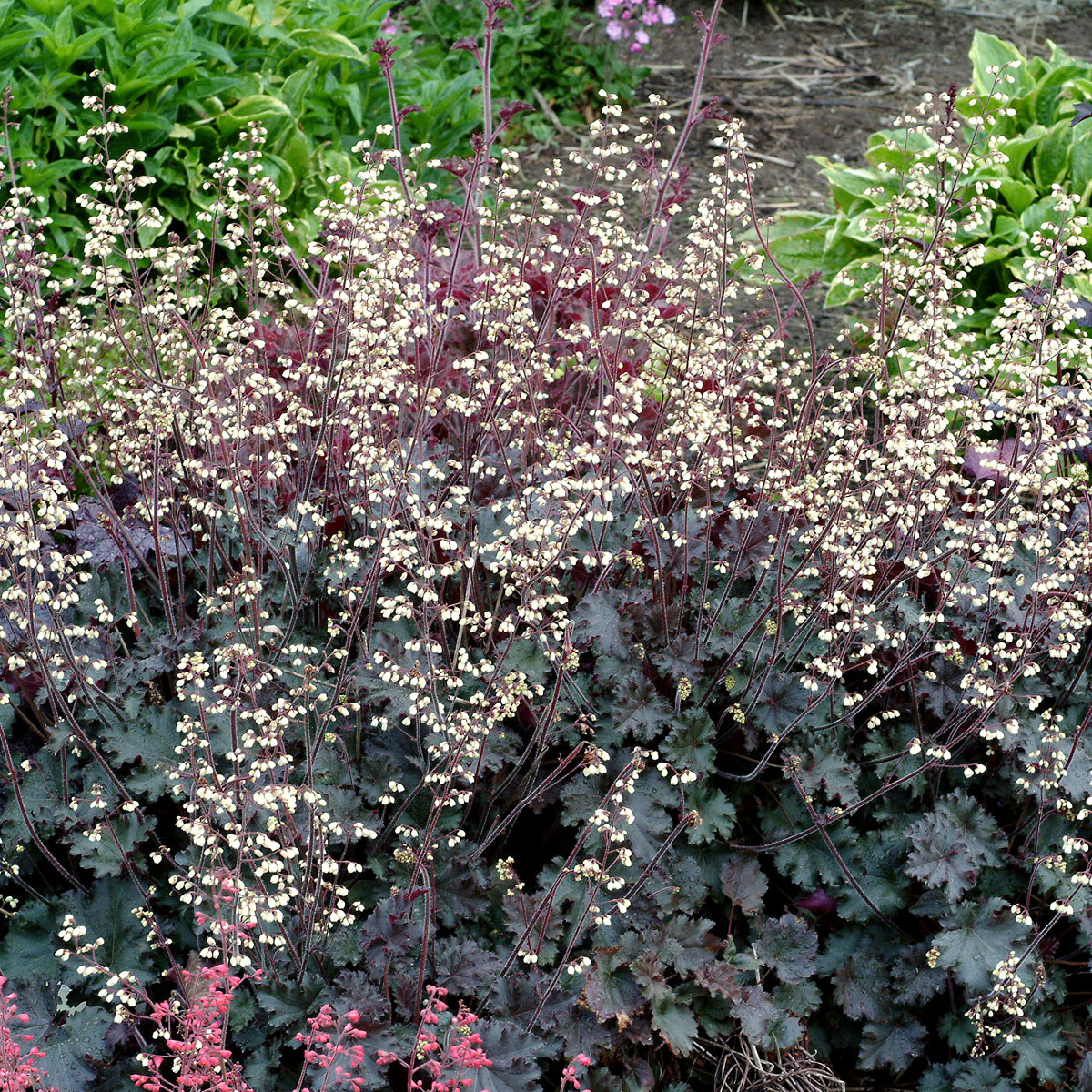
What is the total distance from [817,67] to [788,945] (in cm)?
599

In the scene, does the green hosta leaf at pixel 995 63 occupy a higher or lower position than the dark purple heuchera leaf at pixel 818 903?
higher

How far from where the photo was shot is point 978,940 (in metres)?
2.61

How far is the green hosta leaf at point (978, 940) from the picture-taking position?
8.39 feet

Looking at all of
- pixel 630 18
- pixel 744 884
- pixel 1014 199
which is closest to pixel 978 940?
pixel 744 884

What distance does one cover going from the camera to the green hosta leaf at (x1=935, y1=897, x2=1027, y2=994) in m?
2.56

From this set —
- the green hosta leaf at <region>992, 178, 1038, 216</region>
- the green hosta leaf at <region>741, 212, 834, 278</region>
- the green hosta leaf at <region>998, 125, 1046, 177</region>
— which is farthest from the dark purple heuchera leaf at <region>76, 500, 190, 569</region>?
the green hosta leaf at <region>998, 125, 1046, 177</region>

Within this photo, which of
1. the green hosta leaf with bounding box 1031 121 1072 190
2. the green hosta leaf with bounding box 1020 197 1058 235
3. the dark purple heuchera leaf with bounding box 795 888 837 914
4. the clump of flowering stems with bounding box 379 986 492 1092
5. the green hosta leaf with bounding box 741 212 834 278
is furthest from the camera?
the green hosta leaf with bounding box 741 212 834 278

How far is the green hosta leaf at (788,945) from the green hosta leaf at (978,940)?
0.29m

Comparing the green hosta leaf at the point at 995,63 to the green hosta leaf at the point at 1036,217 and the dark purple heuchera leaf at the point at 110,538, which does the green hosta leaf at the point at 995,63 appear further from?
the dark purple heuchera leaf at the point at 110,538

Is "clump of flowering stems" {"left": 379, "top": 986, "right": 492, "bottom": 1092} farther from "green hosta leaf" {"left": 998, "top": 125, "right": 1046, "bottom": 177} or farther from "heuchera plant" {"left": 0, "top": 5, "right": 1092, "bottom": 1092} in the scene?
"green hosta leaf" {"left": 998, "top": 125, "right": 1046, "bottom": 177}

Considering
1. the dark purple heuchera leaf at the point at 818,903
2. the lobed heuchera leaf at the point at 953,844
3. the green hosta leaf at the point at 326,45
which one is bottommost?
the dark purple heuchera leaf at the point at 818,903

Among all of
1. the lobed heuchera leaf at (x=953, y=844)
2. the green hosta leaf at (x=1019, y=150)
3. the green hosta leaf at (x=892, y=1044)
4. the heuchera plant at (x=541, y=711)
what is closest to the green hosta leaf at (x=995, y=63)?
the green hosta leaf at (x=1019, y=150)

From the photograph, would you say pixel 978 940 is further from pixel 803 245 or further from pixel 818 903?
pixel 803 245

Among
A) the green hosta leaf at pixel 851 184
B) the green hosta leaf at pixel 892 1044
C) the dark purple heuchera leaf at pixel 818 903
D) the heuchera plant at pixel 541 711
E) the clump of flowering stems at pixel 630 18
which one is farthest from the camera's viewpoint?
the clump of flowering stems at pixel 630 18
